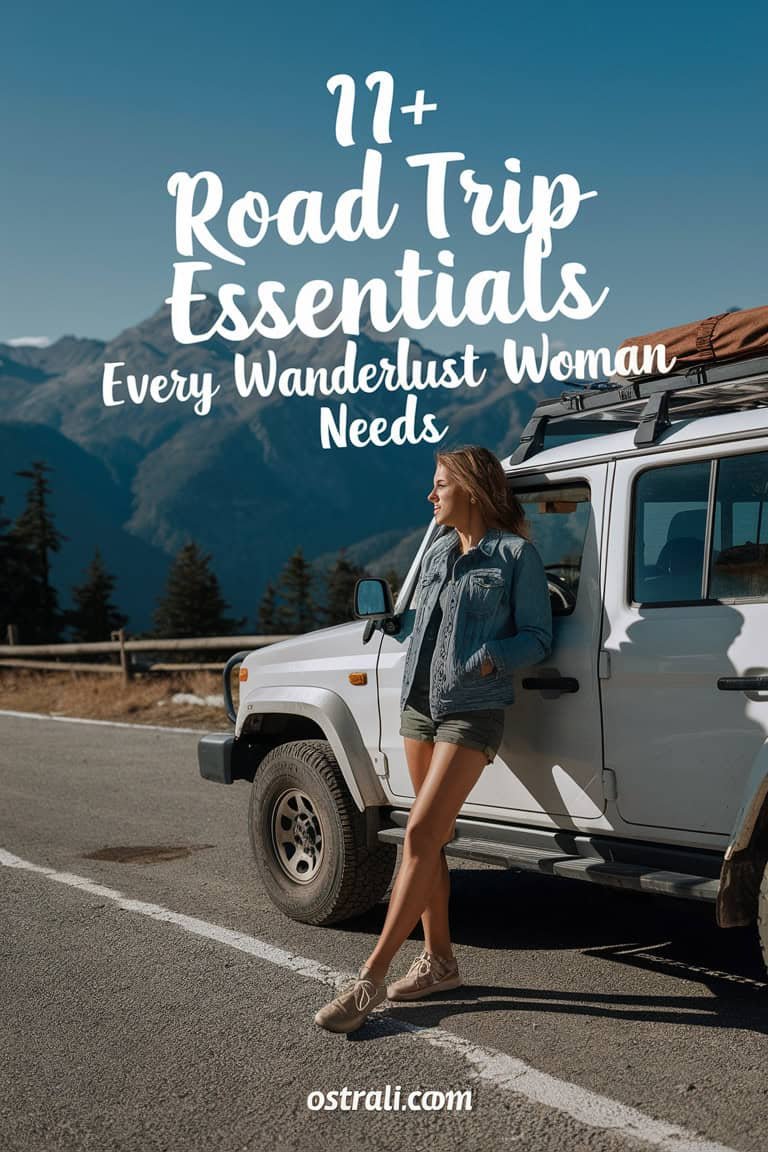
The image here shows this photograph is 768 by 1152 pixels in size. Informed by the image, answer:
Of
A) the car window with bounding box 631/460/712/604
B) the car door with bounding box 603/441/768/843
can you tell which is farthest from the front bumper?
the car window with bounding box 631/460/712/604

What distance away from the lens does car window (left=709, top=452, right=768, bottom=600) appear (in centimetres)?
424

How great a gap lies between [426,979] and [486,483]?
6.03ft

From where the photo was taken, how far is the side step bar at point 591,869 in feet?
13.7

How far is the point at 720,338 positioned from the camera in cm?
486

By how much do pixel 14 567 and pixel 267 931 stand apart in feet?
221

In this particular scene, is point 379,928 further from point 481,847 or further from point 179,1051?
point 179,1051

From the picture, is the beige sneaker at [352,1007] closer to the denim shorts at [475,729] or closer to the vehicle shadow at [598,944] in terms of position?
the vehicle shadow at [598,944]

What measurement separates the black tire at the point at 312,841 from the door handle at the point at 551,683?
1.22m

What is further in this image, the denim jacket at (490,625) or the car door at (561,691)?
the car door at (561,691)

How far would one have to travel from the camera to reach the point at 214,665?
17703 millimetres

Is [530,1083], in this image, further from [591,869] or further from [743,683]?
[743,683]

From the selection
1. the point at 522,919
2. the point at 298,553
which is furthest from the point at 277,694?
the point at 298,553

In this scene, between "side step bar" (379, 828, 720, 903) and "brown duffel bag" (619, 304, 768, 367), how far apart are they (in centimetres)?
193

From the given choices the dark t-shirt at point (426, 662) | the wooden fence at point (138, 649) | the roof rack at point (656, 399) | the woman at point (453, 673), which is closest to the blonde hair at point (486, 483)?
the woman at point (453, 673)
